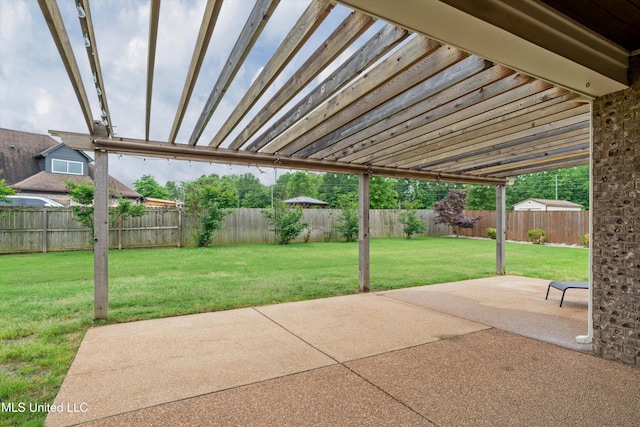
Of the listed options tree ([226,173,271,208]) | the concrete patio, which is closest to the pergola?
the concrete patio

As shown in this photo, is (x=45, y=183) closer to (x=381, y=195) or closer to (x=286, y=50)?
(x=286, y=50)

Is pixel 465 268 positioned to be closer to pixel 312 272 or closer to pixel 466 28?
pixel 312 272

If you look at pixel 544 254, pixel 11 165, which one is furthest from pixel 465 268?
pixel 11 165

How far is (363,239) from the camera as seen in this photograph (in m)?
5.69

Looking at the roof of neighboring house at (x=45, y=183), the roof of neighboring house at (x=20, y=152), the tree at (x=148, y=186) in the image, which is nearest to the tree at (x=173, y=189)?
the tree at (x=148, y=186)

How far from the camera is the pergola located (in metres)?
1.82

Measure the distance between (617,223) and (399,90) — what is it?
2.12m

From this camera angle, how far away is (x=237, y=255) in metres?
9.78

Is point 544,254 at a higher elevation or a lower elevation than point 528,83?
lower

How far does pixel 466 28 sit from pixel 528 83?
1.16 meters

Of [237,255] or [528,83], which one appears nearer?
[528,83]

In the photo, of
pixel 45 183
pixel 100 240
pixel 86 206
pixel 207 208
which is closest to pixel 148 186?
pixel 45 183

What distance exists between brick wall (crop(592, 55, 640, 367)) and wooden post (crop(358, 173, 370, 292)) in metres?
3.13

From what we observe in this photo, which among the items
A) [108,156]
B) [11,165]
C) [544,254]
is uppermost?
[11,165]
